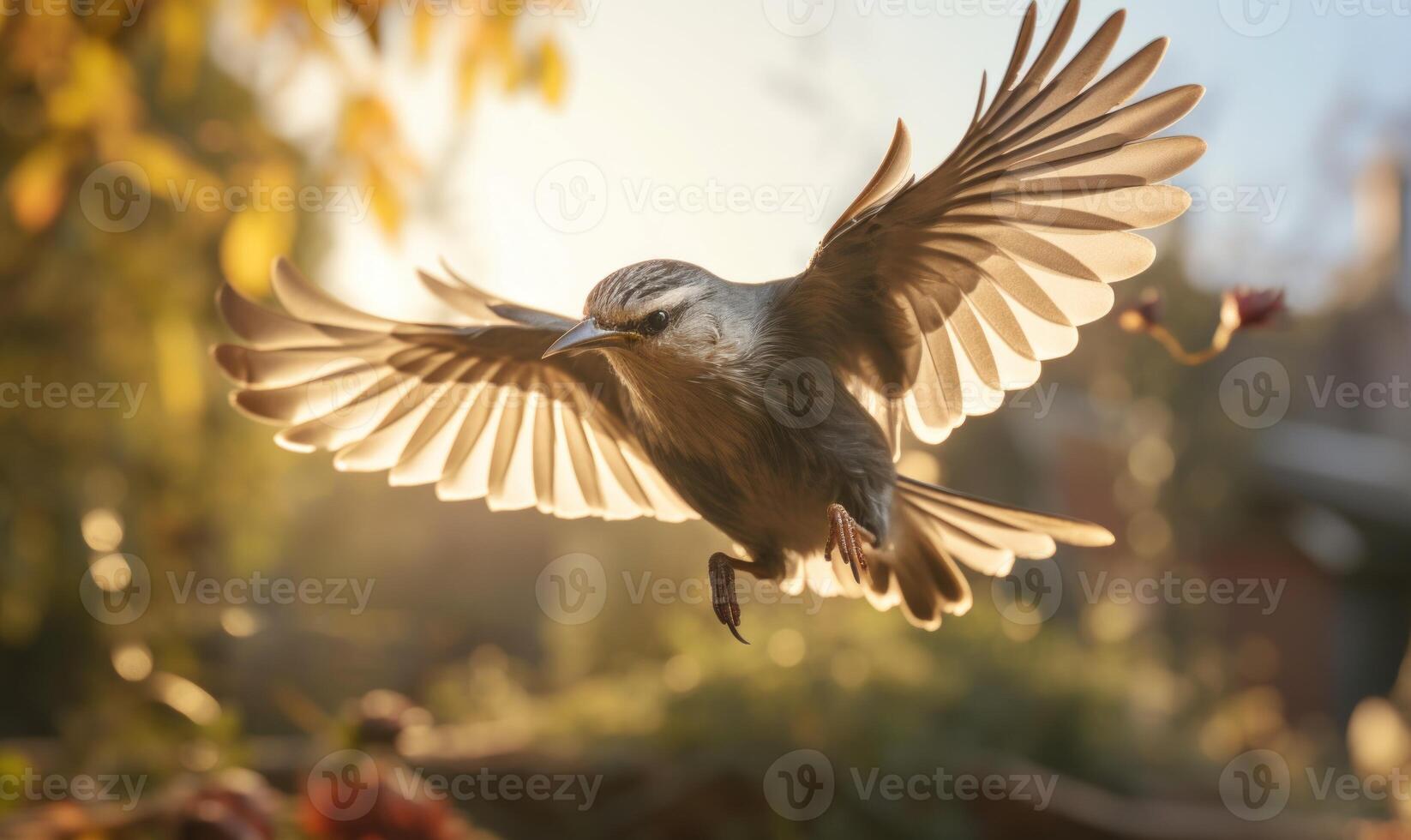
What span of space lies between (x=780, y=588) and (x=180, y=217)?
4.09 m

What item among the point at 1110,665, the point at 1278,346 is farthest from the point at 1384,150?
the point at 1110,665

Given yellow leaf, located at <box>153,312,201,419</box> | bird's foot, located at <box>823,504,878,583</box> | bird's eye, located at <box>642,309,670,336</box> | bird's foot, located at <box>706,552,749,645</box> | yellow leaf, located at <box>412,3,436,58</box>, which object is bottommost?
bird's foot, located at <box>706,552,749,645</box>

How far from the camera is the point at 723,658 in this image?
4555 millimetres

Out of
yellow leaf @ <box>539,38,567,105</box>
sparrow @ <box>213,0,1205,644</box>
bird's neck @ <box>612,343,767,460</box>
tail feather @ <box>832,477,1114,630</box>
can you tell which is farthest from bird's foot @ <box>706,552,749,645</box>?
yellow leaf @ <box>539,38,567,105</box>

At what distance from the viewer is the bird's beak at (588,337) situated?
1177 mm

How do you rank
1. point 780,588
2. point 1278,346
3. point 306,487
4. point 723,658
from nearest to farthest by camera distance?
1. point 780,588
2. point 723,658
3. point 306,487
4. point 1278,346

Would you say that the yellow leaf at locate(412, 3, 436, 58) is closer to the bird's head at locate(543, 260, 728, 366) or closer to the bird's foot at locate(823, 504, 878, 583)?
the bird's head at locate(543, 260, 728, 366)

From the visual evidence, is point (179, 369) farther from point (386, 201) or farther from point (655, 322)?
point (655, 322)

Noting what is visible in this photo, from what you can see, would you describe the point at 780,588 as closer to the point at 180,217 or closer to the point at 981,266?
the point at 981,266

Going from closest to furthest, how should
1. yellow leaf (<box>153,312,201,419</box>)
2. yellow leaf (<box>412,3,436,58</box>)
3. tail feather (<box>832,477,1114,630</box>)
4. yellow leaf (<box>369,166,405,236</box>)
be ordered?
tail feather (<box>832,477,1114,630</box>) → yellow leaf (<box>412,3,436,58</box>) → yellow leaf (<box>369,166,405,236</box>) → yellow leaf (<box>153,312,201,419</box>)

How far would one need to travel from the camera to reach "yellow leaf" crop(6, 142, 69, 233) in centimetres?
221

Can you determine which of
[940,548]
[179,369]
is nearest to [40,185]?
[179,369]

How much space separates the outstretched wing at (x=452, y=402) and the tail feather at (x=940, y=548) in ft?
1.15

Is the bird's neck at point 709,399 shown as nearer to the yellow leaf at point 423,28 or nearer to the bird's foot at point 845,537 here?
the bird's foot at point 845,537
